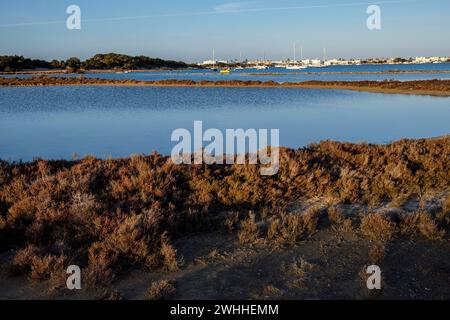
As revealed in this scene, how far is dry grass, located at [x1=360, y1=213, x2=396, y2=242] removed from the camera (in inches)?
284

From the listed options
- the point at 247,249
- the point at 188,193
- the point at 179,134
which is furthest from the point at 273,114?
the point at 247,249

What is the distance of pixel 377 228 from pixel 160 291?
376cm

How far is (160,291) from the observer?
5336mm

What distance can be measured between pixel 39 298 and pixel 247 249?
2901 mm

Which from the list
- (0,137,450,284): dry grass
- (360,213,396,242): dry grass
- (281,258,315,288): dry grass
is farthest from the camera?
(360,213,396,242): dry grass

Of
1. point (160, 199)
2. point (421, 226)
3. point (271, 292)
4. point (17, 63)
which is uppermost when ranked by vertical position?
point (17, 63)

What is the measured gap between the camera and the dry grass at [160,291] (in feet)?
17.2

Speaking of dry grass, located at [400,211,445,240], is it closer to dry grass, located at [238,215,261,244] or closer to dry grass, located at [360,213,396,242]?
dry grass, located at [360,213,396,242]

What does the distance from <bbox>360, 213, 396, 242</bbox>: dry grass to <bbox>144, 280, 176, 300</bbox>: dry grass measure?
348 cm

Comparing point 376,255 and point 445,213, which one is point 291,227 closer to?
point 376,255

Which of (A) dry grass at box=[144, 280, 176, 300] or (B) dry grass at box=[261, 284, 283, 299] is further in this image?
(B) dry grass at box=[261, 284, 283, 299]

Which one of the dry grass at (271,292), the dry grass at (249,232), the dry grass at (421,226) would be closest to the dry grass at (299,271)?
the dry grass at (271,292)

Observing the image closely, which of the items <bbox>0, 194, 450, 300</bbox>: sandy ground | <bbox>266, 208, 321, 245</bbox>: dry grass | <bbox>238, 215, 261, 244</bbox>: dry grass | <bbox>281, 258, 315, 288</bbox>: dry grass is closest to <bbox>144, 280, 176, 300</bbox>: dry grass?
<bbox>0, 194, 450, 300</bbox>: sandy ground

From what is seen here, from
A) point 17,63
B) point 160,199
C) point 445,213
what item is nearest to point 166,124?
point 160,199
